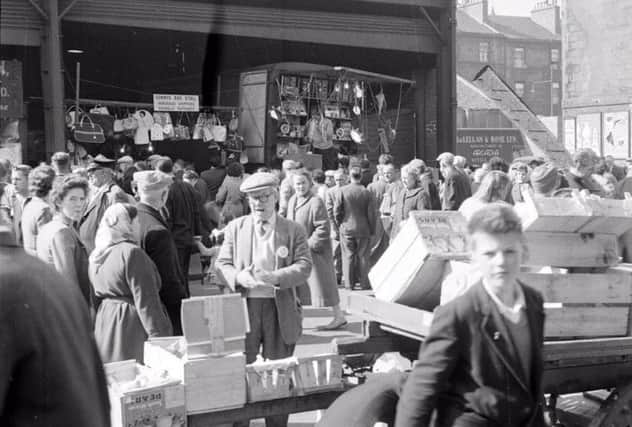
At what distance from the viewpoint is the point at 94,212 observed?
806cm

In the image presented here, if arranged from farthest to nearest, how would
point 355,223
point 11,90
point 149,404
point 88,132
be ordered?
point 88,132, point 11,90, point 355,223, point 149,404

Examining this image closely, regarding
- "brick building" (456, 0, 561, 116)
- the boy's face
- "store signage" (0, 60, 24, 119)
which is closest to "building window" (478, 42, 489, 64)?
"brick building" (456, 0, 561, 116)

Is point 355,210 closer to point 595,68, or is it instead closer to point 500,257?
point 500,257

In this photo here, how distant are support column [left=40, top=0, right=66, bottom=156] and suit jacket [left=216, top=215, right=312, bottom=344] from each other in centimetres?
1031

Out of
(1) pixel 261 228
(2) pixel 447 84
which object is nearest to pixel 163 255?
(1) pixel 261 228

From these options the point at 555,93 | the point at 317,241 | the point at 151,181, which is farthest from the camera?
the point at 555,93

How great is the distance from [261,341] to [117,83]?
19.1 metres

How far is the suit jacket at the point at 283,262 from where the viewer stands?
19.3ft

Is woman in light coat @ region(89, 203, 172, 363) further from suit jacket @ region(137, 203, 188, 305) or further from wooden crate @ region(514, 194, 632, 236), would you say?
wooden crate @ region(514, 194, 632, 236)

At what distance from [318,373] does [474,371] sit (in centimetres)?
205

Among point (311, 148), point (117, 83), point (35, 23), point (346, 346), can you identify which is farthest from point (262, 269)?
point (117, 83)

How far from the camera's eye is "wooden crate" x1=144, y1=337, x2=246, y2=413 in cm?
494

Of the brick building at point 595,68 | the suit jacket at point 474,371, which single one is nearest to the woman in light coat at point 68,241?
the suit jacket at point 474,371

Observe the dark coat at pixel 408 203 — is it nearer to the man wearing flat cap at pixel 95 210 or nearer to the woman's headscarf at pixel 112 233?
the man wearing flat cap at pixel 95 210
